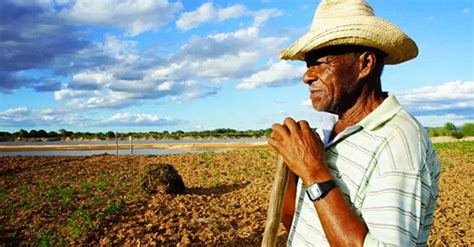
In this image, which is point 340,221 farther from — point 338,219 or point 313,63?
point 313,63

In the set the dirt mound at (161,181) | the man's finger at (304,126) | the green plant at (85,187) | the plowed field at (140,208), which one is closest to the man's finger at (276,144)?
the man's finger at (304,126)

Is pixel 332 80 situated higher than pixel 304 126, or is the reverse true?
pixel 332 80

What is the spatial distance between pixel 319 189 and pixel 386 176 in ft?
0.73

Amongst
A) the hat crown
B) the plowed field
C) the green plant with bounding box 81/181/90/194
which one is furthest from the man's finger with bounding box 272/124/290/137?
the green plant with bounding box 81/181/90/194

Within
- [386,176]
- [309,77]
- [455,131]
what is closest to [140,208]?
[309,77]

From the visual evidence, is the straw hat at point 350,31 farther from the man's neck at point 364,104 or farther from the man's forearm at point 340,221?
the man's forearm at point 340,221

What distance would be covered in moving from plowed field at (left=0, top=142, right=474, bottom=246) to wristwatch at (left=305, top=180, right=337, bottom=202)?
472 centimetres

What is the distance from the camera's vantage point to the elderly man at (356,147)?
5.19 feet

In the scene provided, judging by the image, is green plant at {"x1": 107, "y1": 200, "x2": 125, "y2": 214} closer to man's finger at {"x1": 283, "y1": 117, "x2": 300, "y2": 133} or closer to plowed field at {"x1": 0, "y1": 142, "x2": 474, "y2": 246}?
plowed field at {"x1": 0, "y1": 142, "x2": 474, "y2": 246}

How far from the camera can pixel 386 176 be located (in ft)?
5.29

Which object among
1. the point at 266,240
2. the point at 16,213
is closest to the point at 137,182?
the point at 16,213

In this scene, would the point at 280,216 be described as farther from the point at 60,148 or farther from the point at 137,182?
the point at 60,148

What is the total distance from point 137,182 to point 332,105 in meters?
8.18

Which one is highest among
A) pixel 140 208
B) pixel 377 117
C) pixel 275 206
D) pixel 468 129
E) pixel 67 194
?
pixel 468 129
